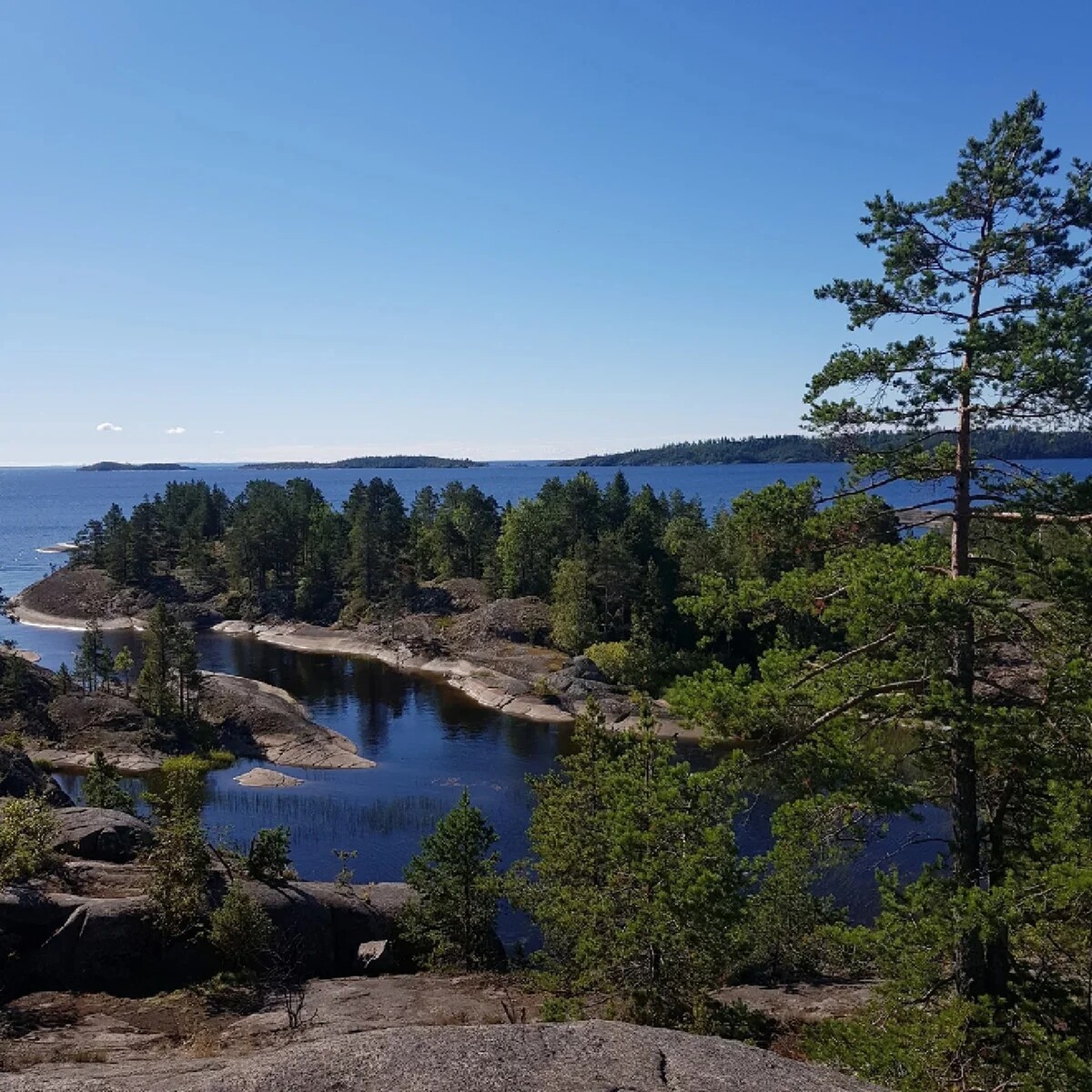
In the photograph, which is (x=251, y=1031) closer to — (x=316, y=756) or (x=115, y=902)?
(x=115, y=902)

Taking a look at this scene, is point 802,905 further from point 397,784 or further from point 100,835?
point 397,784

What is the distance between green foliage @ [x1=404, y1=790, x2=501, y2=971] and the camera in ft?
93.7

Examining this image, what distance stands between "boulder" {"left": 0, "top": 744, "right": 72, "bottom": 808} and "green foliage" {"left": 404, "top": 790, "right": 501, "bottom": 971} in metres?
23.6

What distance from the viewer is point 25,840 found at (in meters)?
27.0

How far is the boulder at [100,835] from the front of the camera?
33.3 meters

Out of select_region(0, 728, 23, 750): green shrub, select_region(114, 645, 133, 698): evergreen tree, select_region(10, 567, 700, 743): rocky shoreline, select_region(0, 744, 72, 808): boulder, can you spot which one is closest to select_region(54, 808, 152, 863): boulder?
select_region(0, 744, 72, 808): boulder

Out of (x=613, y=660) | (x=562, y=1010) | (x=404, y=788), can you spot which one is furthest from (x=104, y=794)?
(x=613, y=660)

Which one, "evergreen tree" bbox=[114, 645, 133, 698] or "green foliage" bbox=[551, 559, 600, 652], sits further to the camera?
"green foliage" bbox=[551, 559, 600, 652]

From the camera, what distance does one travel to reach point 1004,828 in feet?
48.3

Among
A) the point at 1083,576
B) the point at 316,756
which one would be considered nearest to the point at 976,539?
the point at 1083,576

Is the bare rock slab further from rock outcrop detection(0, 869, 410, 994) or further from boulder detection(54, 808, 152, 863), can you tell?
rock outcrop detection(0, 869, 410, 994)

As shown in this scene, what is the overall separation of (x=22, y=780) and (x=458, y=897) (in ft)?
94.7

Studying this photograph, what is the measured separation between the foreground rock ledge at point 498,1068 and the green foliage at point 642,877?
304 centimetres

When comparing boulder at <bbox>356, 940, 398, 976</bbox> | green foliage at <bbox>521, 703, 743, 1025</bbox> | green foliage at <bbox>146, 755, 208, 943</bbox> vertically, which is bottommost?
boulder at <bbox>356, 940, 398, 976</bbox>
